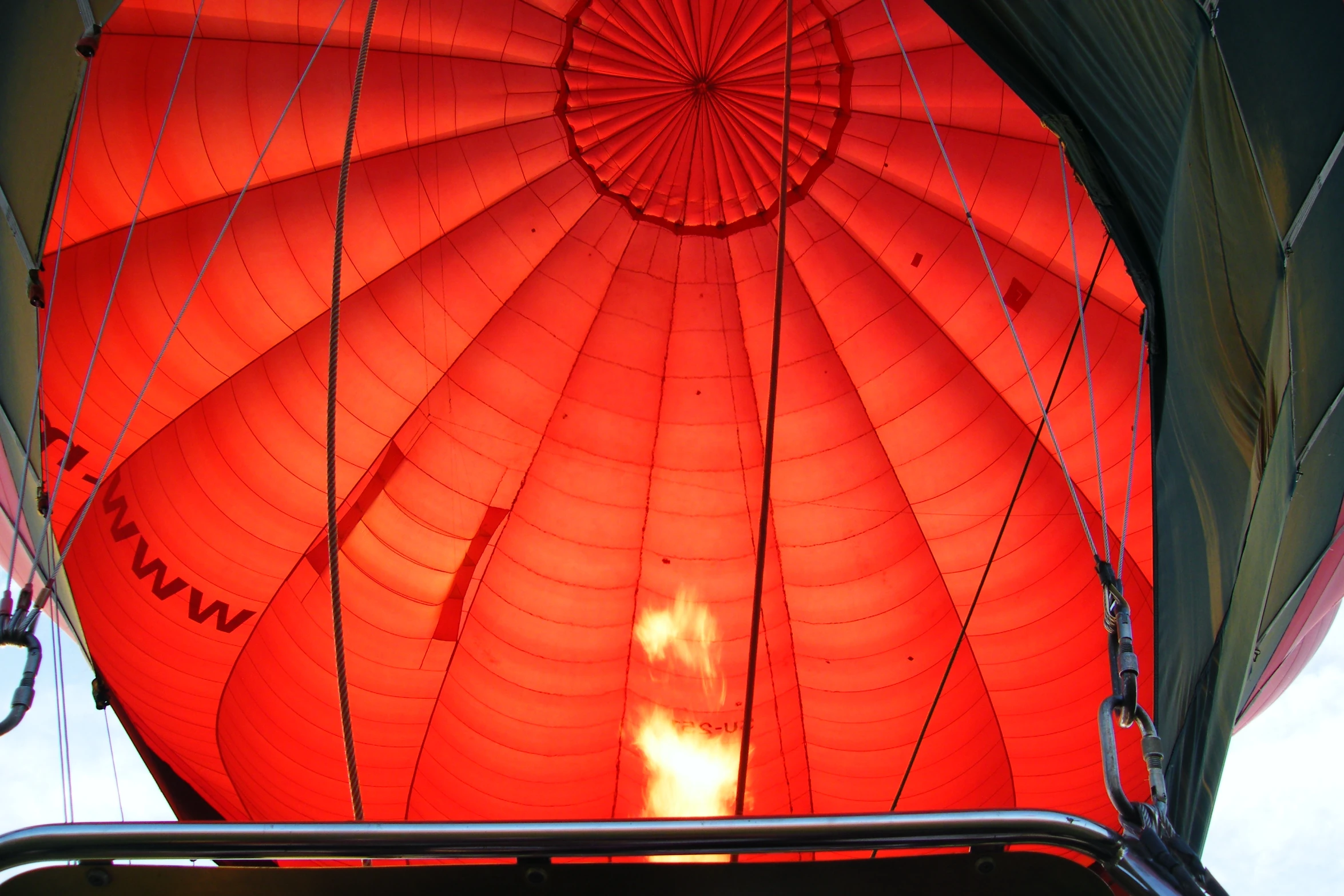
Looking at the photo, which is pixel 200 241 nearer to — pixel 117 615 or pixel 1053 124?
pixel 117 615

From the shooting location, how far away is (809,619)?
790 cm

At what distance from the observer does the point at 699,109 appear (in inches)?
296

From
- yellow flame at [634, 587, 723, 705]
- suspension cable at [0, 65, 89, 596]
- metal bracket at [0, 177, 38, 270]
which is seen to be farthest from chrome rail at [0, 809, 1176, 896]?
yellow flame at [634, 587, 723, 705]

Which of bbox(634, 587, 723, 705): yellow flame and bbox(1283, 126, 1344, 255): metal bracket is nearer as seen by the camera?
bbox(1283, 126, 1344, 255): metal bracket

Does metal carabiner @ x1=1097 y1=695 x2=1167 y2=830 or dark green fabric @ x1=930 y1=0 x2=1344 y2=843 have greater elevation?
dark green fabric @ x1=930 y1=0 x2=1344 y2=843

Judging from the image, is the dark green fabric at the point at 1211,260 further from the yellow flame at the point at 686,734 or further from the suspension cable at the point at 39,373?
the yellow flame at the point at 686,734

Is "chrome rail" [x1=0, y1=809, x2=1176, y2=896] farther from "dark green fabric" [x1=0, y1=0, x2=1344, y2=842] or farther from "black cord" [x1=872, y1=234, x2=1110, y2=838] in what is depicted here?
"dark green fabric" [x1=0, y1=0, x2=1344, y2=842]

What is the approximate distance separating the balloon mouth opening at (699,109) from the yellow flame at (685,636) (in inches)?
112

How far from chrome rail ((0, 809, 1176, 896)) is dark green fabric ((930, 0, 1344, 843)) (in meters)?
2.53

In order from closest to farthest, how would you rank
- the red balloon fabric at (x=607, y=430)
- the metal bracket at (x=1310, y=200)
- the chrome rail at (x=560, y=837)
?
the chrome rail at (x=560, y=837) < the metal bracket at (x=1310, y=200) < the red balloon fabric at (x=607, y=430)

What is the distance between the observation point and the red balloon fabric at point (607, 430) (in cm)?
702

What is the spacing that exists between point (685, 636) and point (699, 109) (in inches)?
153

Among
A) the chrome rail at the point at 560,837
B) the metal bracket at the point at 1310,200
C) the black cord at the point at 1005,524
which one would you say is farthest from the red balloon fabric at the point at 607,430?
the chrome rail at the point at 560,837

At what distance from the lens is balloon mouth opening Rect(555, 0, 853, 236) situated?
7270 millimetres
